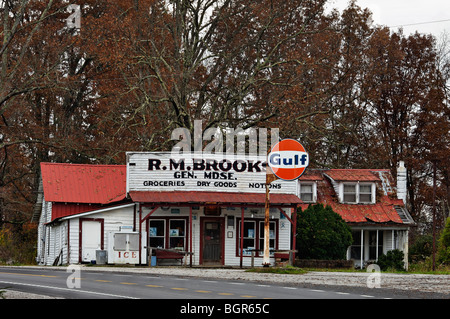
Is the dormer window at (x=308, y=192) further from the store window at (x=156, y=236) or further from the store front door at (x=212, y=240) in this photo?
the store window at (x=156, y=236)

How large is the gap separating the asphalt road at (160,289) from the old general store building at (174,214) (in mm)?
11988

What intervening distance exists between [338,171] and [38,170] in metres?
20.7

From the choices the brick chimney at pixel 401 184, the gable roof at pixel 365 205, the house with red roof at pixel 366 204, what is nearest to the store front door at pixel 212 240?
the house with red roof at pixel 366 204

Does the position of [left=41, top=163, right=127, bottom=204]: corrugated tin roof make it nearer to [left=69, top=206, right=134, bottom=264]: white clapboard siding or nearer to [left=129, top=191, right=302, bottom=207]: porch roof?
[left=69, top=206, right=134, bottom=264]: white clapboard siding

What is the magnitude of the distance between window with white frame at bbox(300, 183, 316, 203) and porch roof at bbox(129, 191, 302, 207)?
483 cm

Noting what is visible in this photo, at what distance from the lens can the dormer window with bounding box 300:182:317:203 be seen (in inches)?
1671

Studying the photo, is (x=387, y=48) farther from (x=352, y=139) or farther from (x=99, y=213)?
(x=99, y=213)

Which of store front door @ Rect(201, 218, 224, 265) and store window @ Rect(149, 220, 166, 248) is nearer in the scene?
store window @ Rect(149, 220, 166, 248)

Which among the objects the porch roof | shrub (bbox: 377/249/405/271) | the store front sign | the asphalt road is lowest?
shrub (bbox: 377/249/405/271)

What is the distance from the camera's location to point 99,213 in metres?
37.8

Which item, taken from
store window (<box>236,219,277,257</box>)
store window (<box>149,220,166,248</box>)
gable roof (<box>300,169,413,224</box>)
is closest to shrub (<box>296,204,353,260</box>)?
store window (<box>236,219,277,257</box>)

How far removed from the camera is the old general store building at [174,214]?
1448 inches

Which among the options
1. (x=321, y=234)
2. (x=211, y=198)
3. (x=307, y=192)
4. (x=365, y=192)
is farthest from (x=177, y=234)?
(x=365, y=192)
